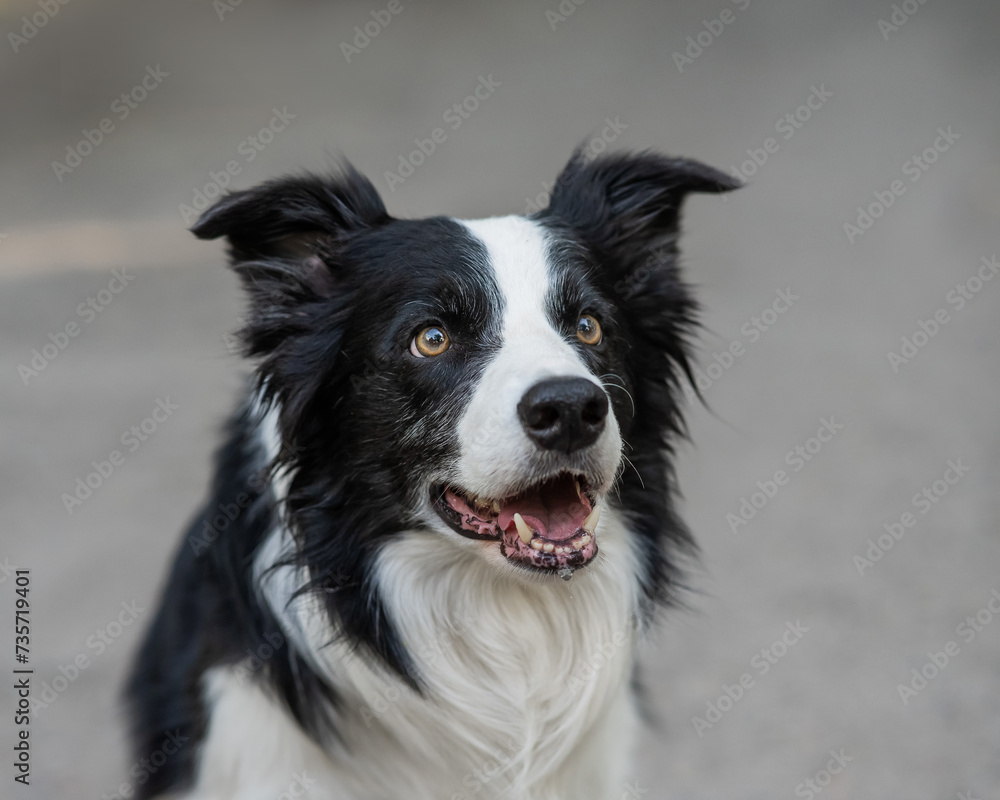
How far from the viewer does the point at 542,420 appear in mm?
2451

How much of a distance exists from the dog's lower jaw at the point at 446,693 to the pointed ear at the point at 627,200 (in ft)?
2.90

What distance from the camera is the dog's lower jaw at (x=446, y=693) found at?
286cm

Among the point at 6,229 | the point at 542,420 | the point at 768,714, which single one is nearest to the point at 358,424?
the point at 542,420

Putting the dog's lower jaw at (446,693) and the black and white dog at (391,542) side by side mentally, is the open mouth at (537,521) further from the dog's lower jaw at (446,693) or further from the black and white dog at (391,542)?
the dog's lower jaw at (446,693)

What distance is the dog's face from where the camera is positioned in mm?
2559

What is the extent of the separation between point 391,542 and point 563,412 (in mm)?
741

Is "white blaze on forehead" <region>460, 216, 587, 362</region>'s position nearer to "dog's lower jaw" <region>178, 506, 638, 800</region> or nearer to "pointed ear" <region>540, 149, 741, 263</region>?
"pointed ear" <region>540, 149, 741, 263</region>

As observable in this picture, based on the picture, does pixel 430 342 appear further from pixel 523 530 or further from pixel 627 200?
pixel 627 200

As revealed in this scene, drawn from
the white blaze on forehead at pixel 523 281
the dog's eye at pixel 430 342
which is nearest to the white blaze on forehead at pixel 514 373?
the white blaze on forehead at pixel 523 281

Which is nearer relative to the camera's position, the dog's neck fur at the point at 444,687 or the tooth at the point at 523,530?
the tooth at the point at 523,530

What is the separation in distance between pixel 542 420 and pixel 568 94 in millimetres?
8851

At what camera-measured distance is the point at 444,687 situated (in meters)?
2.92

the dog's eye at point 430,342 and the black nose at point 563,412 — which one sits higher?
the black nose at point 563,412

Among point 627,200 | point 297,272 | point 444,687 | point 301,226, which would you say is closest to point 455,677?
point 444,687
